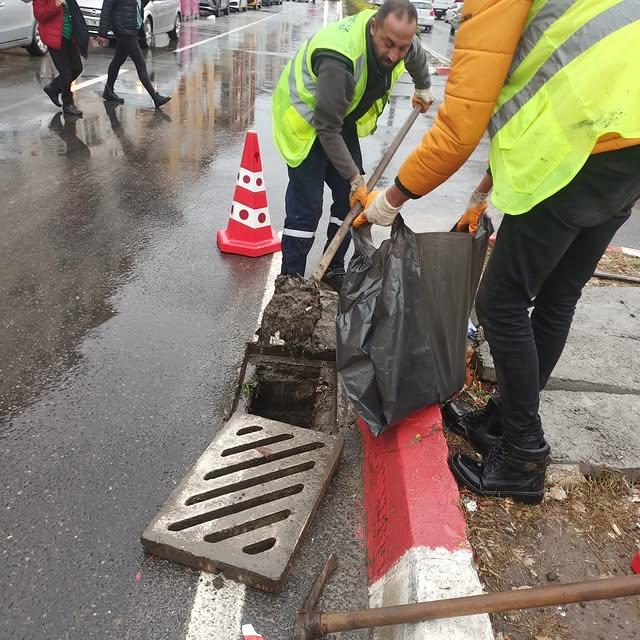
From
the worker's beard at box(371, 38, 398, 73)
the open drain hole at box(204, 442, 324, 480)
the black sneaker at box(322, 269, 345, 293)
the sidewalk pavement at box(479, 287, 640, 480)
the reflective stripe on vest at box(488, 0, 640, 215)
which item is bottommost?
the black sneaker at box(322, 269, 345, 293)

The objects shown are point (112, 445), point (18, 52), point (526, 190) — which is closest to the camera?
point (526, 190)

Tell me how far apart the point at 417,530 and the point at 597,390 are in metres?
1.42

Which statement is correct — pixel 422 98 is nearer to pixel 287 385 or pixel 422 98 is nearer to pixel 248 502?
pixel 287 385

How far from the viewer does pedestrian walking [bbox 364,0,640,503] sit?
1.55 meters

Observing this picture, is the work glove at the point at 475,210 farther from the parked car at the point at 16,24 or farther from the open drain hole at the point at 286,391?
the parked car at the point at 16,24

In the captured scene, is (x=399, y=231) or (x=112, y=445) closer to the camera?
(x=399, y=231)

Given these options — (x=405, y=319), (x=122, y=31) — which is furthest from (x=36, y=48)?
(x=405, y=319)

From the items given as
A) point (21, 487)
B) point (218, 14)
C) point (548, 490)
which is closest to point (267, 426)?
point (21, 487)

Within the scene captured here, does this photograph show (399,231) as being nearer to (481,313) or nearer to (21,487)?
(481,313)

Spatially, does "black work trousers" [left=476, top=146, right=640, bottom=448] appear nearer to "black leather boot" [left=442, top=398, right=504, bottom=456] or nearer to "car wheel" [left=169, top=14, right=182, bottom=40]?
"black leather boot" [left=442, top=398, right=504, bottom=456]

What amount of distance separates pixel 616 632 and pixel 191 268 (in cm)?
327

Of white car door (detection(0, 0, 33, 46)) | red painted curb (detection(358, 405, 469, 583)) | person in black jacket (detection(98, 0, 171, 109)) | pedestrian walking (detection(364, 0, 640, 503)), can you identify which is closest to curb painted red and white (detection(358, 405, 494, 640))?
red painted curb (detection(358, 405, 469, 583))

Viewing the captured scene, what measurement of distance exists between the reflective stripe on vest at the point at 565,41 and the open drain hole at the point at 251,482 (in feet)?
4.85

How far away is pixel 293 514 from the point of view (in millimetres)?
2137
